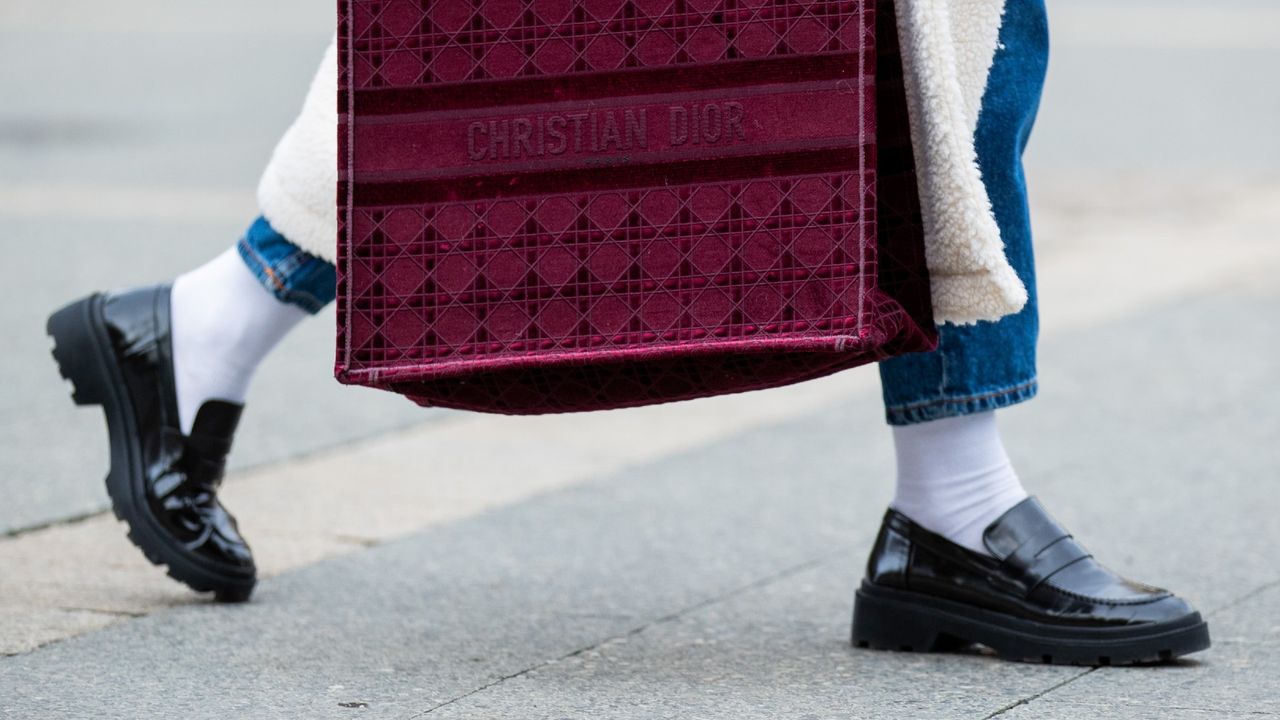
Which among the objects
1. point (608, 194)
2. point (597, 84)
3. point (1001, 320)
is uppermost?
point (597, 84)

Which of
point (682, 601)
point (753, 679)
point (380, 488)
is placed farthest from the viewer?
point (380, 488)

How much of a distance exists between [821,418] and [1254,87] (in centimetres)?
753

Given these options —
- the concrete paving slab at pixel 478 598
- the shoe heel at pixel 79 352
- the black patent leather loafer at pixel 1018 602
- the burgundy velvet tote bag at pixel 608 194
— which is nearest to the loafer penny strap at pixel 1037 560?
the black patent leather loafer at pixel 1018 602

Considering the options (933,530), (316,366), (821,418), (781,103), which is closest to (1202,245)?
(821,418)

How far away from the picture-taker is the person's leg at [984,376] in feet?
7.36

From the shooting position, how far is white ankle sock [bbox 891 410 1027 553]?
2379mm

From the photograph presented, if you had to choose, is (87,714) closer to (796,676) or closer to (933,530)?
(796,676)

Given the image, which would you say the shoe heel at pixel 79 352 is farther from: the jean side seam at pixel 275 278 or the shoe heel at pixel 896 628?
the shoe heel at pixel 896 628

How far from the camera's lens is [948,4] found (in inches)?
84.8

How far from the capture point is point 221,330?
258 cm

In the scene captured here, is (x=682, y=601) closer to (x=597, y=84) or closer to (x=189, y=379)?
(x=189, y=379)

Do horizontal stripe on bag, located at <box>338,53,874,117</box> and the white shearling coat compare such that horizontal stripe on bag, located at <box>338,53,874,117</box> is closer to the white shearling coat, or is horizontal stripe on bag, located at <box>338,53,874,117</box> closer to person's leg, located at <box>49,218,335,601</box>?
the white shearling coat

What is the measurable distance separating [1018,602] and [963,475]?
0.17 m

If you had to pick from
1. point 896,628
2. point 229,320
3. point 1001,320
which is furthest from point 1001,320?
point 229,320
